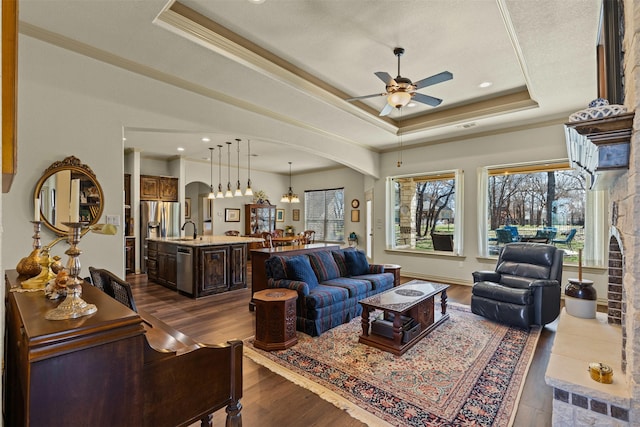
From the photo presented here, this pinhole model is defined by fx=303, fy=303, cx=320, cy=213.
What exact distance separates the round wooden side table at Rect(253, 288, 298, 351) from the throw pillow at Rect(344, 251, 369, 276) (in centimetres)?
172

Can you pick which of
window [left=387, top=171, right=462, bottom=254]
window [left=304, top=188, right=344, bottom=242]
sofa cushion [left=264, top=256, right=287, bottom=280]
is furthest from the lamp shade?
window [left=304, top=188, right=344, bottom=242]

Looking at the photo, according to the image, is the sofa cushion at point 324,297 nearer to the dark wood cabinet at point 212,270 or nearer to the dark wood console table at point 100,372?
the dark wood console table at point 100,372

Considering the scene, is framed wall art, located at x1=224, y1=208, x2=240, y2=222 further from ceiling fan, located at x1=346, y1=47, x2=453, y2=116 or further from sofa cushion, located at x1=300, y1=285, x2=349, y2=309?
ceiling fan, located at x1=346, y1=47, x2=453, y2=116

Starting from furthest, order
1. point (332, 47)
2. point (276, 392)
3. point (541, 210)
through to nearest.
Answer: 1. point (541, 210)
2. point (332, 47)
3. point (276, 392)

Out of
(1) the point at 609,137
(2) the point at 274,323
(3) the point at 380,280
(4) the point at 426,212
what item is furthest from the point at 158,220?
(1) the point at 609,137

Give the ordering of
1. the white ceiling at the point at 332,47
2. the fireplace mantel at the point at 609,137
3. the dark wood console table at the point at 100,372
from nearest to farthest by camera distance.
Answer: the dark wood console table at the point at 100,372 → the fireplace mantel at the point at 609,137 → the white ceiling at the point at 332,47

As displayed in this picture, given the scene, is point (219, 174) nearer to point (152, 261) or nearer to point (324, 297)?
point (152, 261)

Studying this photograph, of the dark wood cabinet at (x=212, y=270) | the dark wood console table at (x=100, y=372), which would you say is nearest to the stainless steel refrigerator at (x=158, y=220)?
the dark wood cabinet at (x=212, y=270)

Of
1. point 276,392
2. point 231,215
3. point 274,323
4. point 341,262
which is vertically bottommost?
point 276,392

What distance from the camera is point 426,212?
6.84 m

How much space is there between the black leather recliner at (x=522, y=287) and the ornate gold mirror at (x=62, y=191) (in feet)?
15.0

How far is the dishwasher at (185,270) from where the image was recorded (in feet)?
16.6

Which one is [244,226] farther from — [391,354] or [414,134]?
[391,354]

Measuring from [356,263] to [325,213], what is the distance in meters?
4.89
